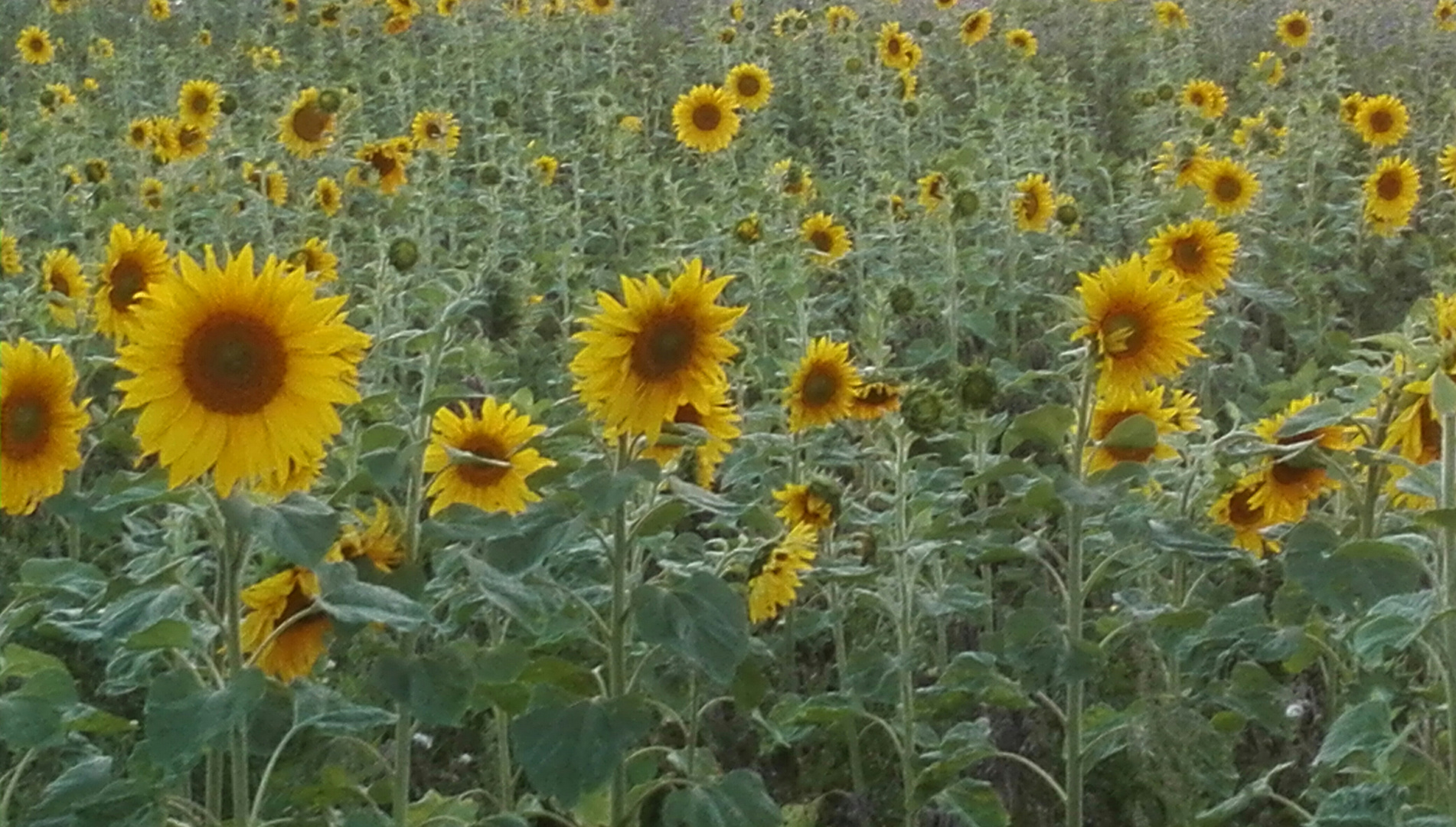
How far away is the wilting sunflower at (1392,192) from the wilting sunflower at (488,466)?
10.8ft

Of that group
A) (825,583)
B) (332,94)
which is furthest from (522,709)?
(332,94)

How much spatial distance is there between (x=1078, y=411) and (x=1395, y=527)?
0.53 metres

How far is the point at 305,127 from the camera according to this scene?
15.4ft

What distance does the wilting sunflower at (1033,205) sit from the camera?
4289mm

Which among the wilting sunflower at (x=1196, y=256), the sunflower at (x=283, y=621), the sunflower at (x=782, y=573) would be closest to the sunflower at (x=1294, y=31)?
the wilting sunflower at (x=1196, y=256)

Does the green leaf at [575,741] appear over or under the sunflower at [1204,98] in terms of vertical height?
under

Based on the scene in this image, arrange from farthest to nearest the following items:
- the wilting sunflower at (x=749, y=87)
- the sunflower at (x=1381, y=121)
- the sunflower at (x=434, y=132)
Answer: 1. the wilting sunflower at (x=749, y=87)
2. the sunflower at (x=1381, y=121)
3. the sunflower at (x=434, y=132)

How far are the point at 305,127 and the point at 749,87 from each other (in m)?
1.65

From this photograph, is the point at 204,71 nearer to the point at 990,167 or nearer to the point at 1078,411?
the point at 990,167

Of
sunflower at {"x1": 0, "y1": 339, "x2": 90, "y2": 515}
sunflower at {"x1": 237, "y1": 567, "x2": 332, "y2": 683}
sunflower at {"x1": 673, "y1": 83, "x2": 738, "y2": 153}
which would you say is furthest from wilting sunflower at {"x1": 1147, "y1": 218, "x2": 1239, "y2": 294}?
sunflower at {"x1": 673, "y1": 83, "x2": 738, "y2": 153}

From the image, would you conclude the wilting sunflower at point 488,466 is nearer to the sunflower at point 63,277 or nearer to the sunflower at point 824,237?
the sunflower at point 63,277

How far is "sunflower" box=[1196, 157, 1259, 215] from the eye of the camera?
4.25 meters

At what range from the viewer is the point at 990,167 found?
4875 millimetres

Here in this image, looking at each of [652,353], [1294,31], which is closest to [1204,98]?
[1294,31]
